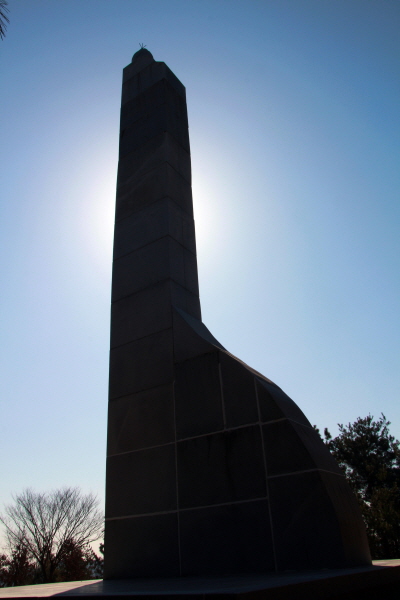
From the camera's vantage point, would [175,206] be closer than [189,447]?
No

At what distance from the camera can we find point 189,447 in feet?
21.8

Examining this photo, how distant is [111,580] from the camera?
6.50 metres

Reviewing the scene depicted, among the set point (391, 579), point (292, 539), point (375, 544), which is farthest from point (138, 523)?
point (375, 544)

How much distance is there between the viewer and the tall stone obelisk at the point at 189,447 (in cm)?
543

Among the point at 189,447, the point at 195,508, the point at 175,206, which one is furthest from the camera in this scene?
the point at 175,206

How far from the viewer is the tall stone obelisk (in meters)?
5.43

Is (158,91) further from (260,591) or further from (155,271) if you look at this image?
(260,591)

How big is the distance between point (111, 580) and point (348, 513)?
144 inches

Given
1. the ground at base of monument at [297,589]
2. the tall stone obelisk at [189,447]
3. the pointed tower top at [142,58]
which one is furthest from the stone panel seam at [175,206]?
Answer: the ground at base of monument at [297,589]

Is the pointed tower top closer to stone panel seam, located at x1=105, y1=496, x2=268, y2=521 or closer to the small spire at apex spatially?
the small spire at apex

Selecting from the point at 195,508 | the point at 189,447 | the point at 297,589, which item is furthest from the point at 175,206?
the point at 297,589

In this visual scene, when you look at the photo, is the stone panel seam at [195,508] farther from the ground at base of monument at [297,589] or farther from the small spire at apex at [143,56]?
the small spire at apex at [143,56]

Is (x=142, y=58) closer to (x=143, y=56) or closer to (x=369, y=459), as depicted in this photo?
(x=143, y=56)

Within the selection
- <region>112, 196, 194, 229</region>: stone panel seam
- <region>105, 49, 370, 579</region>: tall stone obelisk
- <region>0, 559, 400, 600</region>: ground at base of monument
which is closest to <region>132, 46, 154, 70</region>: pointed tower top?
<region>105, 49, 370, 579</region>: tall stone obelisk
